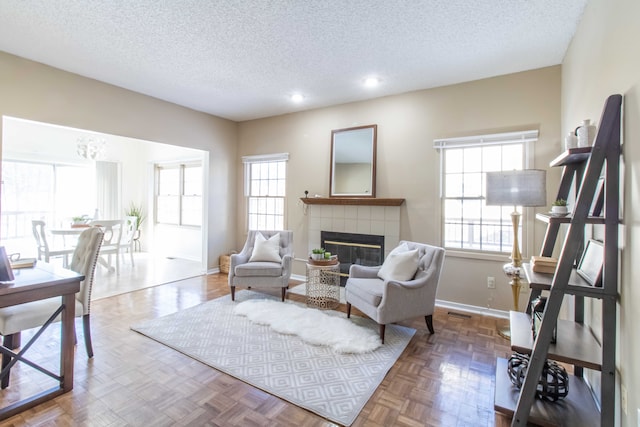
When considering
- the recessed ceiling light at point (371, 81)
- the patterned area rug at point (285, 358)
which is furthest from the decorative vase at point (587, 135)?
the recessed ceiling light at point (371, 81)

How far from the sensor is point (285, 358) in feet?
8.27

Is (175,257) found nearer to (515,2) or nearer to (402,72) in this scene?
(402,72)

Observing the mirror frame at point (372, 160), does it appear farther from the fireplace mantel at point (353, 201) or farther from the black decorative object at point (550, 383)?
the black decorative object at point (550, 383)

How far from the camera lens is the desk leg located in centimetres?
204

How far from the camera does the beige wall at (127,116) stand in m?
3.26

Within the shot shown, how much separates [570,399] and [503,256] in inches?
71.5

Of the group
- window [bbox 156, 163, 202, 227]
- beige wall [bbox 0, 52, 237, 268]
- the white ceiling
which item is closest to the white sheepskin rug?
beige wall [bbox 0, 52, 237, 268]

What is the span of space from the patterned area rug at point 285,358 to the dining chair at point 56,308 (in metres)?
0.66

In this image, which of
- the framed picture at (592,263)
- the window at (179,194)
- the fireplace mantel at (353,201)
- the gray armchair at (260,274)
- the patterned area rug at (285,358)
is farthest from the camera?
the window at (179,194)

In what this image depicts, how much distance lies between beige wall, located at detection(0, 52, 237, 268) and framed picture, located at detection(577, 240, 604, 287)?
16.4 ft

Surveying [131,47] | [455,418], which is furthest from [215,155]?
[455,418]

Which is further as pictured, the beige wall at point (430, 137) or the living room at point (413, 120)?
the beige wall at point (430, 137)

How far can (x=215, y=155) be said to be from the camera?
5.47m

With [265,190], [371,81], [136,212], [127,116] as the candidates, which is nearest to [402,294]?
[371,81]
